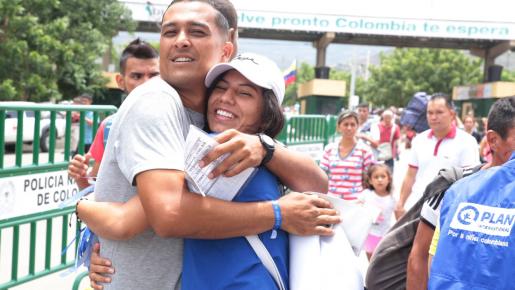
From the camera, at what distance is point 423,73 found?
46.4 meters

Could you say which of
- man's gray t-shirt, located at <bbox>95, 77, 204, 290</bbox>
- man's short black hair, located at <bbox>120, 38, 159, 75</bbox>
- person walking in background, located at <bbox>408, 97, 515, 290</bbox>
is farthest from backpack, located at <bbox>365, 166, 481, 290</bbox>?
man's short black hair, located at <bbox>120, 38, 159, 75</bbox>

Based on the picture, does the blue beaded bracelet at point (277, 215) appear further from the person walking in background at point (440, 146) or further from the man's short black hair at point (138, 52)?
the person walking in background at point (440, 146)

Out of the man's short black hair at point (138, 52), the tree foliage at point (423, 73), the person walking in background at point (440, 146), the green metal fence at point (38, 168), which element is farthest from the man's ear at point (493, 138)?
the tree foliage at point (423, 73)

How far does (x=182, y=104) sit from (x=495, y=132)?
5.41ft

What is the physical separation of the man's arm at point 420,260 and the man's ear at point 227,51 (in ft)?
3.71

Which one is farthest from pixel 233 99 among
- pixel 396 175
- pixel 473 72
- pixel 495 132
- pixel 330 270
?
pixel 473 72

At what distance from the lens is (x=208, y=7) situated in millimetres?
1906

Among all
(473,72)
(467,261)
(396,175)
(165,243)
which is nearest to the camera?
(467,261)

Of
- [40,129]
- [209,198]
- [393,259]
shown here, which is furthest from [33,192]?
[209,198]

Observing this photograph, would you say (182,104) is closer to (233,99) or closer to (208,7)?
(233,99)

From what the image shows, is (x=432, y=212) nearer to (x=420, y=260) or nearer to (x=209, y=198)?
(x=420, y=260)

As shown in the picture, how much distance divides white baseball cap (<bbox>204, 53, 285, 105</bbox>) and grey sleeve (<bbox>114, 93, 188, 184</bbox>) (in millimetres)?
195

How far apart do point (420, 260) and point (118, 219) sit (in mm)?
1366

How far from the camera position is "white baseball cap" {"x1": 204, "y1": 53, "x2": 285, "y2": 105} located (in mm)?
1805
